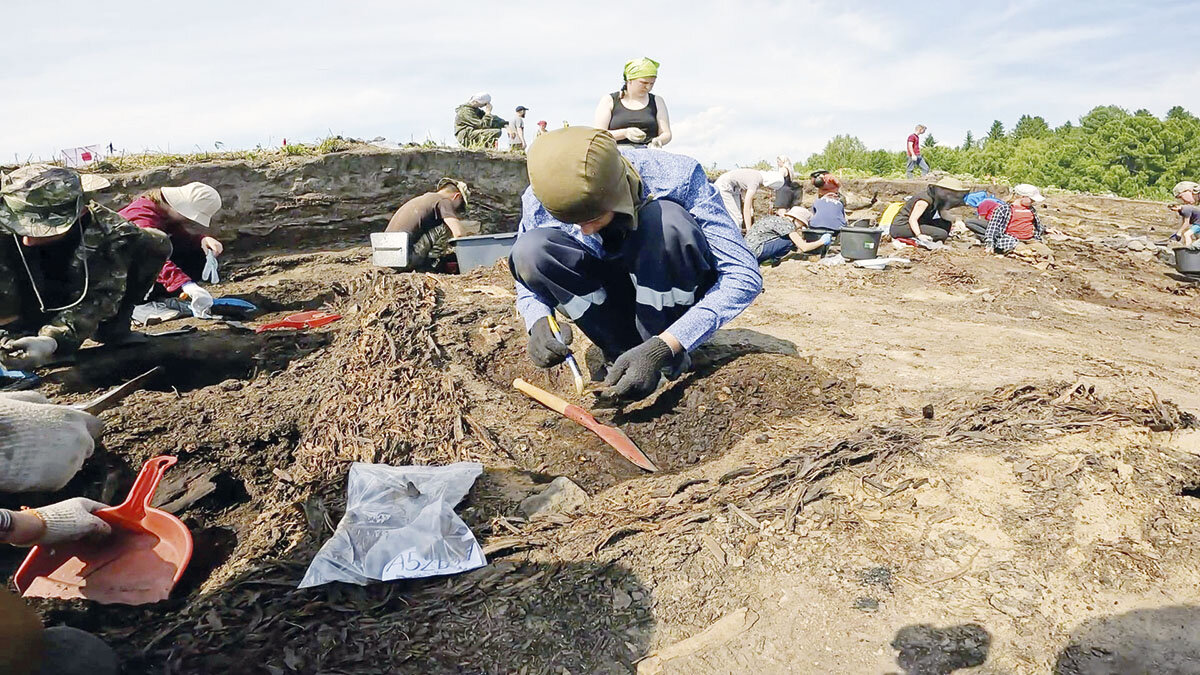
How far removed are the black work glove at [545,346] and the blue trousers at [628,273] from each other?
224mm

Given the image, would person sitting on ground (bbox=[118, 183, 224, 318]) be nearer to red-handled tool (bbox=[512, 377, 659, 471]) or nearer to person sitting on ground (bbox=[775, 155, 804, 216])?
red-handled tool (bbox=[512, 377, 659, 471])

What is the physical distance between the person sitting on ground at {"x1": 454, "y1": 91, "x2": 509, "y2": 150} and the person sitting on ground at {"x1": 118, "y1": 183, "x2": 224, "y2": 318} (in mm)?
5532

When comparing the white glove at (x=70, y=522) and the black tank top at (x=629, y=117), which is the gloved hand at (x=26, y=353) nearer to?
the white glove at (x=70, y=522)

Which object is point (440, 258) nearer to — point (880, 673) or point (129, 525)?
point (129, 525)

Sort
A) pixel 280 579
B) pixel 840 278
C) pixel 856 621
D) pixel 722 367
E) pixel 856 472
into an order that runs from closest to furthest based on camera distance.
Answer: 1. pixel 856 621
2. pixel 280 579
3. pixel 856 472
4. pixel 722 367
5. pixel 840 278

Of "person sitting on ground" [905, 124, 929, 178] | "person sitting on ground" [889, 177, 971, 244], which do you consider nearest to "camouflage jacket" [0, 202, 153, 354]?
"person sitting on ground" [889, 177, 971, 244]

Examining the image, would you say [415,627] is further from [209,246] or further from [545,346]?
[209,246]

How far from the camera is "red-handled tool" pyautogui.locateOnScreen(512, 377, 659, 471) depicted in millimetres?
2777

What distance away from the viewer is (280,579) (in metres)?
2.04

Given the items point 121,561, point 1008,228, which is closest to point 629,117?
point 121,561

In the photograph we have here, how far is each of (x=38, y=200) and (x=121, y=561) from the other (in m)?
2.46

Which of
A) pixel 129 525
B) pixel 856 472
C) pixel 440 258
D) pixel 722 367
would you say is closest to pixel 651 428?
pixel 722 367

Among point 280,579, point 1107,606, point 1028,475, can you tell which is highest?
point 1028,475

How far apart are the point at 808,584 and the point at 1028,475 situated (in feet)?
2.55
